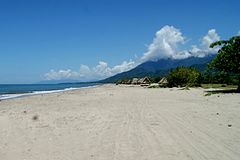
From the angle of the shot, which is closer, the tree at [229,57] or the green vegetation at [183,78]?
the tree at [229,57]

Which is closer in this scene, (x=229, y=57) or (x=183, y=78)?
(x=229, y=57)

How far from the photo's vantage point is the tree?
3158 centimetres

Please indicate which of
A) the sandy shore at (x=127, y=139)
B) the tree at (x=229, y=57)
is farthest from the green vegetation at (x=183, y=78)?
the sandy shore at (x=127, y=139)

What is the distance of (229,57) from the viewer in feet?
105

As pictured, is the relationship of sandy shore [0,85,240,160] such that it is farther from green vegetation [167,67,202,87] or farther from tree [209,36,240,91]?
green vegetation [167,67,202,87]

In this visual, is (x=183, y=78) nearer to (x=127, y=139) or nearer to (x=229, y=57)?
(x=229, y=57)

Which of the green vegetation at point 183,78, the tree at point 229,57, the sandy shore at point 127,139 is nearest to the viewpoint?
the sandy shore at point 127,139

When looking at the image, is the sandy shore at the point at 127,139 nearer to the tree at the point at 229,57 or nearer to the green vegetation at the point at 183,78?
the tree at the point at 229,57

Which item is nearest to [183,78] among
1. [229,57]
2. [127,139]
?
[229,57]

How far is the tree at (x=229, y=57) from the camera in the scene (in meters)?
31.6

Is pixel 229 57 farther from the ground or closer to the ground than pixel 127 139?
farther from the ground

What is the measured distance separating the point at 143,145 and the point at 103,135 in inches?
75.1

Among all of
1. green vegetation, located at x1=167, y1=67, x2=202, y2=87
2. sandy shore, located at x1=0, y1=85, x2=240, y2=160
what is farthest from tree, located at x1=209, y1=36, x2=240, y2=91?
green vegetation, located at x1=167, y1=67, x2=202, y2=87

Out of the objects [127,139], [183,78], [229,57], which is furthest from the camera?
[183,78]
